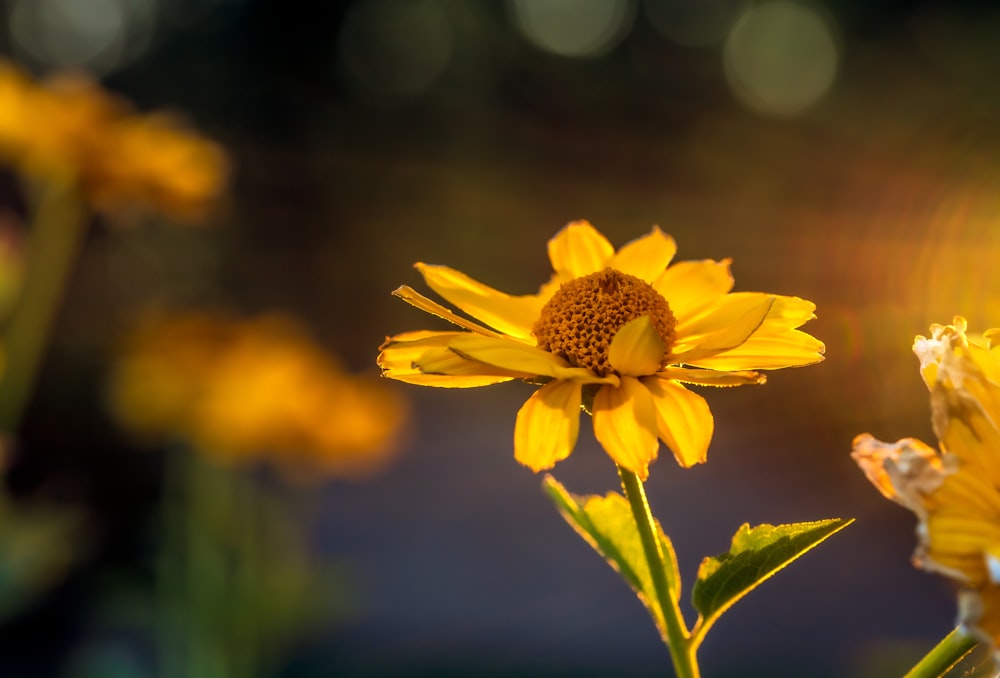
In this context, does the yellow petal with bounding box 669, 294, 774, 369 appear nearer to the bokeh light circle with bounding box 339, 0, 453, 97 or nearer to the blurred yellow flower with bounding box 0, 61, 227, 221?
the blurred yellow flower with bounding box 0, 61, 227, 221

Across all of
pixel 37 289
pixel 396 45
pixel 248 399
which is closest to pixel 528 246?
pixel 396 45

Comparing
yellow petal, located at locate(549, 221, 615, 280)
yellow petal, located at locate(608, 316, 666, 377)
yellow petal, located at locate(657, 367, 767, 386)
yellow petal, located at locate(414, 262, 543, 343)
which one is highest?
yellow petal, located at locate(549, 221, 615, 280)

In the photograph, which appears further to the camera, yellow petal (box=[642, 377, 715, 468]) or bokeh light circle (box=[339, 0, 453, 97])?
bokeh light circle (box=[339, 0, 453, 97])

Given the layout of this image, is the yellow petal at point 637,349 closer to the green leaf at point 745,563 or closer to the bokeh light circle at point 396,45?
the green leaf at point 745,563

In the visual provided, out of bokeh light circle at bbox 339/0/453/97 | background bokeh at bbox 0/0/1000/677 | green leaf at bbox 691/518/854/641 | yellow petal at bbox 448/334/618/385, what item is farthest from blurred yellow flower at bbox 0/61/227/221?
bokeh light circle at bbox 339/0/453/97

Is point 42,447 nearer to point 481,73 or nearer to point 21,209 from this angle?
point 21,209
